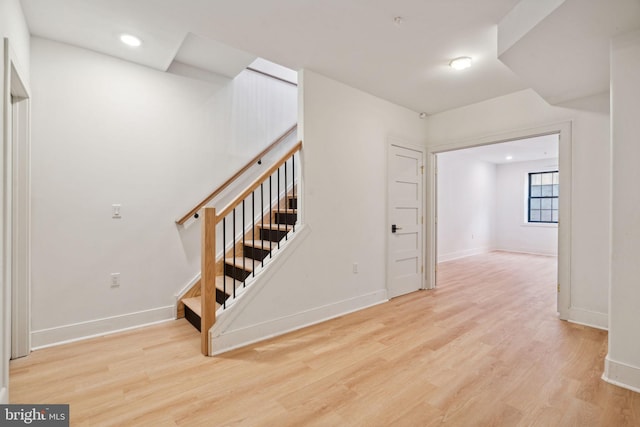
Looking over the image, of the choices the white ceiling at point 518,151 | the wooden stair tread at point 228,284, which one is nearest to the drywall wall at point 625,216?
the wooden stair tread at point 228,284

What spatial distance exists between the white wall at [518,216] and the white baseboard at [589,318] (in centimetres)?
550

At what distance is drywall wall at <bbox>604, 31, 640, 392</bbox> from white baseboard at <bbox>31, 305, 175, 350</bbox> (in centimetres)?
372

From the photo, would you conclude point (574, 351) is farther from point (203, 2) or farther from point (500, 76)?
point (203, 2)

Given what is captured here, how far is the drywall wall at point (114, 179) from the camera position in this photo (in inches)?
98.2

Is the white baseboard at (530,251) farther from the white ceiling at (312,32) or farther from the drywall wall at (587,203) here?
the white ceiling at (312,32)

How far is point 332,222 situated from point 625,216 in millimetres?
2263

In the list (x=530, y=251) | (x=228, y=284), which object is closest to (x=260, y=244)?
(x=228, y=284)

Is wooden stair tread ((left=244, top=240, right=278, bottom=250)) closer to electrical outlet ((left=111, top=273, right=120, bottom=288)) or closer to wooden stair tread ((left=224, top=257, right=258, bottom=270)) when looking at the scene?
wooden stair tread ((left=224, top=257, right=258, bottom=270))

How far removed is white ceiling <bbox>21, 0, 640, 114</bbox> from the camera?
6.77 ft

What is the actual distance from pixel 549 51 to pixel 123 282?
409 cm

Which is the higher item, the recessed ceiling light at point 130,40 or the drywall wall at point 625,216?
the recessed ceiling light at point 130,40

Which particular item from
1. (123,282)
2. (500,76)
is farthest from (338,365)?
(500,76)

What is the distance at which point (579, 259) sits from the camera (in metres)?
3.06

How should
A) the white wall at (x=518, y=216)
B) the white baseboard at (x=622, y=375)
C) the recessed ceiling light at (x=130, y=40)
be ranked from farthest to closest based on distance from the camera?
the white wall at (x=518, y=216) < the recessed ceiling light at (x=130, y=40) < the white baseboard at (x=622, y=375)
